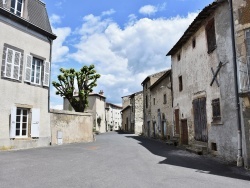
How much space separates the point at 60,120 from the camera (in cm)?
1636

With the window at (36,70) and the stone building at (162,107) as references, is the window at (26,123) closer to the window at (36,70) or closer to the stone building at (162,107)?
the window at (36,70)

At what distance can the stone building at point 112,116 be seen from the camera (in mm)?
58406

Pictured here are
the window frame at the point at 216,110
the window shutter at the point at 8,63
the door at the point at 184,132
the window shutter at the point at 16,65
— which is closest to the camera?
the window frame at the point at 216,110

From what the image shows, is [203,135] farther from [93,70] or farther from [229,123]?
[93,70]

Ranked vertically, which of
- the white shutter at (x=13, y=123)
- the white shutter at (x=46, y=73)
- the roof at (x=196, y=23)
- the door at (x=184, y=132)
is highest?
the roof at (x=196, y=23)

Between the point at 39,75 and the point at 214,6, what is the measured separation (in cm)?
1057

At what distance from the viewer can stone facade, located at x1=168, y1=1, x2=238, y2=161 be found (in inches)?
412

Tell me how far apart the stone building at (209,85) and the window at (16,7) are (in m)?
10.0

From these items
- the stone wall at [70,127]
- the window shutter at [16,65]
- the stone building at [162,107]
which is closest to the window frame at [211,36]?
the stone building at [162,107]

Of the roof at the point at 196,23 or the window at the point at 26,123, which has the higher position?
the roof at the point at 196,23

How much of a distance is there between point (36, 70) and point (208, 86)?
10.1 m

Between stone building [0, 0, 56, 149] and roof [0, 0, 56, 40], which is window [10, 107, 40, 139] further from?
roof [0, 0, 56, 40]

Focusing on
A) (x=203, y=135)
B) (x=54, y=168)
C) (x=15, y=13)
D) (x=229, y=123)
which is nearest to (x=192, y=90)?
(x=203, y=135)

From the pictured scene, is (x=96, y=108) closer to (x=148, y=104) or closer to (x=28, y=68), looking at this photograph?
(x=148, y=104)
